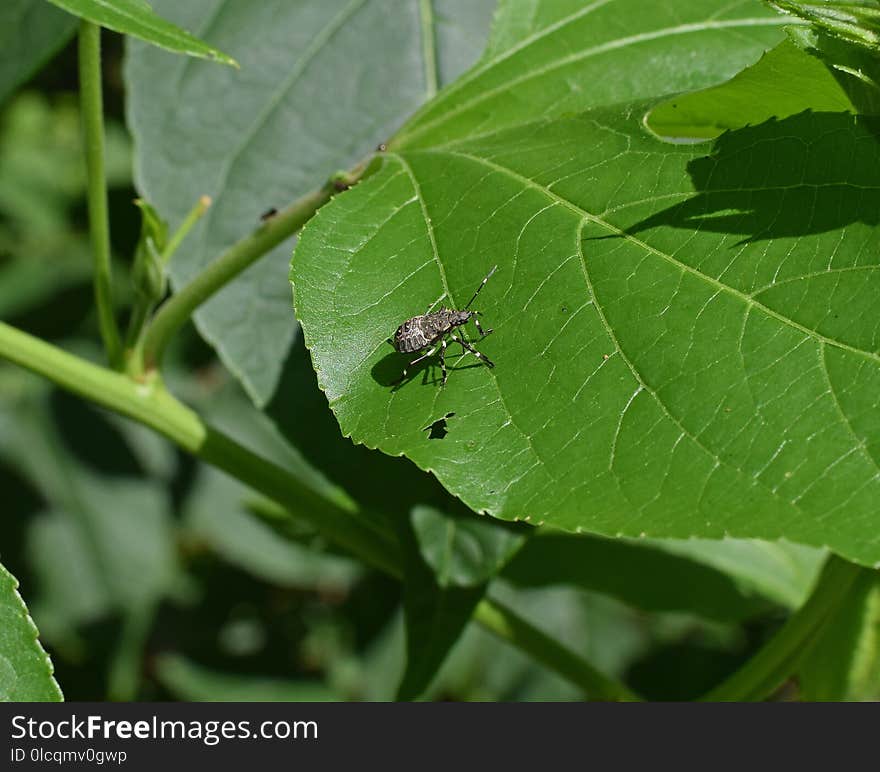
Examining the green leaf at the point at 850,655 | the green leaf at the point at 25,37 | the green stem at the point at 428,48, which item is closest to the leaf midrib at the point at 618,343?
the green stem at the point at 428,48

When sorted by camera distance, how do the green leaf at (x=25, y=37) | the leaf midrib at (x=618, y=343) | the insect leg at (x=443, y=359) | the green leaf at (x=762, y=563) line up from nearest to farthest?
the leaf midrib at (x=618, y=343), the insect leg at (x=443, y=359), the green leaf at (x=25, y=37), the green leaf at (x=762, y=563)

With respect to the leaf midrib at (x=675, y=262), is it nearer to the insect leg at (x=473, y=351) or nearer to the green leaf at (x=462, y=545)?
the insect leg at (x=473, y=351)

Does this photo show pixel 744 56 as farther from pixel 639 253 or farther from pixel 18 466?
pixel 18 466

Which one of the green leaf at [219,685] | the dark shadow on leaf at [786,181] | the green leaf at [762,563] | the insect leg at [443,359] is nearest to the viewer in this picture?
A: the dark shadow on leaf at [786,181]

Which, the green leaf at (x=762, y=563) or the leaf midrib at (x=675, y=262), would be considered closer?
the leaf midrib at (x=675, y=262)

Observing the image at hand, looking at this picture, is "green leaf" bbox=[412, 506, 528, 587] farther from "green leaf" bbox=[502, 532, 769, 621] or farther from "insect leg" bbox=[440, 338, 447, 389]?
"green leaf" bbox=[502, 532, 769, 621]

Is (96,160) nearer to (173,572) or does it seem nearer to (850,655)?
(850,655)

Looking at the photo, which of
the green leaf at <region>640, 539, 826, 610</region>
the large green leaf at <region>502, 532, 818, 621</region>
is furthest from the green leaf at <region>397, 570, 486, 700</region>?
the green leaf at <region>640, 539, 826, 610</region>
